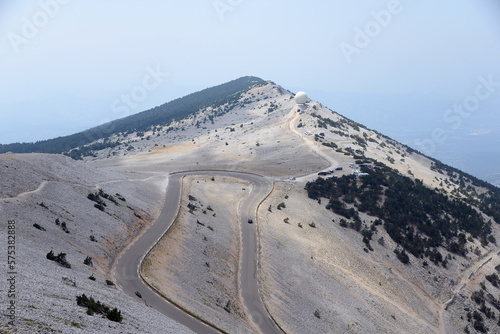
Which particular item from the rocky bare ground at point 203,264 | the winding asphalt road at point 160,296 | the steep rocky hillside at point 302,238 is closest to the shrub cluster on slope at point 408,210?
the steep rocky hillside at point 302,238

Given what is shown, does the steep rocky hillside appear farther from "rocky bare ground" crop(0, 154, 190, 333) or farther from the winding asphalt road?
the winding asphalt road

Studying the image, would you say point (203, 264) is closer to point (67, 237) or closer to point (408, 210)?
point (67, 237)

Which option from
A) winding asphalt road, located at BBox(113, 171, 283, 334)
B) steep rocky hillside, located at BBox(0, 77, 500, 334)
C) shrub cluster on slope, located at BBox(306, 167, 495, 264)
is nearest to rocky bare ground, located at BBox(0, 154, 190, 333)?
steep rocky hillside, located at BBox(0, 77, 500, 334)

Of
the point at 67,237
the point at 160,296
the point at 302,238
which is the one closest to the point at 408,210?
the point at 302,238

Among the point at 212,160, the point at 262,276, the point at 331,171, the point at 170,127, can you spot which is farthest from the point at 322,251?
the point at 170,127

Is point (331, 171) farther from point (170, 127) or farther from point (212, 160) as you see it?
point (170, 127)

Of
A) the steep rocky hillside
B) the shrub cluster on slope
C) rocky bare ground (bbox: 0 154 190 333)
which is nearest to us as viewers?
rocky bare ground (bbox: 0 154 190 333)
